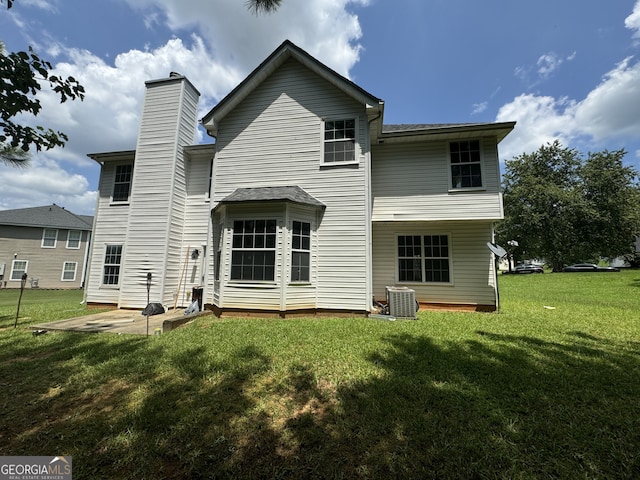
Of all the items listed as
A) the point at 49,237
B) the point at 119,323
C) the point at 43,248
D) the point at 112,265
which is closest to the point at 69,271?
the point at 43,248

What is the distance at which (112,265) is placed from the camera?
11.0m

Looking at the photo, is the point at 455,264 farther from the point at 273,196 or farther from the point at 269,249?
the point at 273,196

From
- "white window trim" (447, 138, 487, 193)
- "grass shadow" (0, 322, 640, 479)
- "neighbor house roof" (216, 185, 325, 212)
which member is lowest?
"grass shadow" (0, 322, 640, 479)

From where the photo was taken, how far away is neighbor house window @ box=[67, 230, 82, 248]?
80.5ft

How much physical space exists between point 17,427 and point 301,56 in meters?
10.8

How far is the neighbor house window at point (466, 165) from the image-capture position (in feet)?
31.1

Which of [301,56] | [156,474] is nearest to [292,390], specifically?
[156,474]

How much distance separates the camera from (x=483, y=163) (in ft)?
30.7

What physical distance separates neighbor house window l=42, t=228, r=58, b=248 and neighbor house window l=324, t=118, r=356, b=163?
27.7 metres

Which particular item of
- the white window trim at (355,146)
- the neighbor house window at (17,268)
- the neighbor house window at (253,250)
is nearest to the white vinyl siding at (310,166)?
the white window trim at (355,146)

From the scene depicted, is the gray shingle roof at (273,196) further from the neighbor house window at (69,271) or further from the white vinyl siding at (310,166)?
the neighbor house window at (69,271)

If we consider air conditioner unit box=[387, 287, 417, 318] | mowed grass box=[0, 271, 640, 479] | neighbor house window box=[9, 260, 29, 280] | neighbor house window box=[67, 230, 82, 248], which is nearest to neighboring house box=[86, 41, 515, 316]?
air conditioner unit box=[387, 287, 417, 318]

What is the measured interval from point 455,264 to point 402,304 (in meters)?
3.02

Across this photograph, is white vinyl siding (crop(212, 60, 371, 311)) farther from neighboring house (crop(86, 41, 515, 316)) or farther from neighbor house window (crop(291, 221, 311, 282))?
neighbor house window (crop(291, 221, 311, 282))
